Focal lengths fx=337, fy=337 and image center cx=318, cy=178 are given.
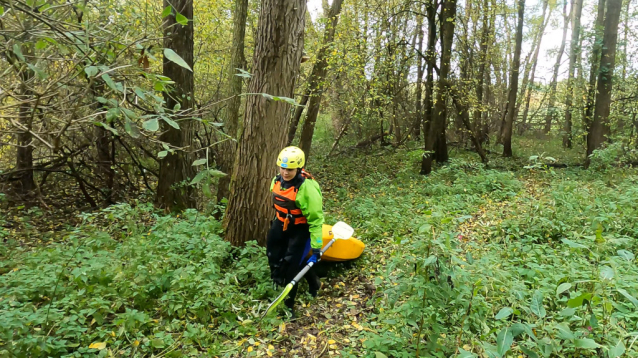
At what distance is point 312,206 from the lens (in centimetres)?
394

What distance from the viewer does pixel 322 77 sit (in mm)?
10320

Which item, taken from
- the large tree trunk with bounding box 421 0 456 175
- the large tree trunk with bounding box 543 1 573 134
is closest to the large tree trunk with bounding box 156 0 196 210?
the large tree trunk with bounding box 421 0 456 175

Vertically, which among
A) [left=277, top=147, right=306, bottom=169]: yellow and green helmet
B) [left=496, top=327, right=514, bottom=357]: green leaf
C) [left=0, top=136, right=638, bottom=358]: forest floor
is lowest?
[left=0, top=136, right=638, bottom=358]: forest floor

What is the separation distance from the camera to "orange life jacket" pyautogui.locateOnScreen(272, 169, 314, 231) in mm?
3997

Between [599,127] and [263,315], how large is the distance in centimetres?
1206

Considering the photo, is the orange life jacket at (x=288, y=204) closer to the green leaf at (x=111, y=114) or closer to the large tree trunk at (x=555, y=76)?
the green leaf at (x=111, y=114)

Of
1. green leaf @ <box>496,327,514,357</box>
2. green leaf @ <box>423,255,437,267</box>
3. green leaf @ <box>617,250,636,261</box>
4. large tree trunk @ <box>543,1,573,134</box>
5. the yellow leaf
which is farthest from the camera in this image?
large tree trunk @ <box>543,1,573,134</box>

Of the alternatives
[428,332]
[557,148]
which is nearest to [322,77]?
[428,332]

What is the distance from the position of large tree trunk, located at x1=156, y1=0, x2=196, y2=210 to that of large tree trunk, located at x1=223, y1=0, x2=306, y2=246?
8.21 feet

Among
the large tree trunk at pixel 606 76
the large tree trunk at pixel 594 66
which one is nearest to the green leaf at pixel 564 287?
the large tree trunk at pixel 606 76

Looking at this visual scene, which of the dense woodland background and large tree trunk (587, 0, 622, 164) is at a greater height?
large tree trunk (587, 0, 622, 164)

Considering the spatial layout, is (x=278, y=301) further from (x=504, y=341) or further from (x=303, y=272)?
(x=504, y=341)

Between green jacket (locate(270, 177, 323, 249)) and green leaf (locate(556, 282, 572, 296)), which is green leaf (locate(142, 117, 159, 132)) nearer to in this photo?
green leaf (locate(556, 282, 572, 296))

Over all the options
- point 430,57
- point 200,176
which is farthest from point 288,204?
point 430,57
